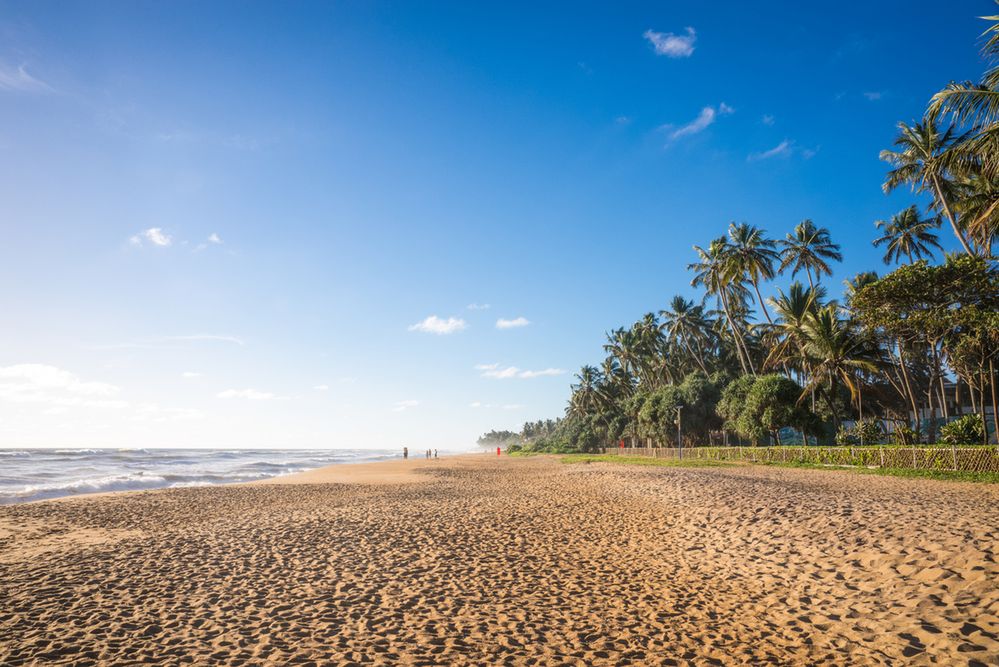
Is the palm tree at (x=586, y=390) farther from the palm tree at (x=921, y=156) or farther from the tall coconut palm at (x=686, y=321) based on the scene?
the palm tree at (x=921, y=156)

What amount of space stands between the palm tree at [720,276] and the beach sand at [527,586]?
1260 inches

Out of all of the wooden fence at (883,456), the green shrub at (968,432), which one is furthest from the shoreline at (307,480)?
the green shrub at (968,432)

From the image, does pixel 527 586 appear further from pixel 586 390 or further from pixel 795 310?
pixel 586 390

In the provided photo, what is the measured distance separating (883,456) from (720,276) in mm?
24922

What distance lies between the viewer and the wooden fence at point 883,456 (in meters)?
19.0

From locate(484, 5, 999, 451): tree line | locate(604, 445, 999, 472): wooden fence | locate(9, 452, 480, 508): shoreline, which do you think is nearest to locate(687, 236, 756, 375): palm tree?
locate(484, 5, 999, 451): tree line

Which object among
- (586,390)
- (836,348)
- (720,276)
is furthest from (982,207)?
(586,390)

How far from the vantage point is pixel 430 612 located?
717 cm

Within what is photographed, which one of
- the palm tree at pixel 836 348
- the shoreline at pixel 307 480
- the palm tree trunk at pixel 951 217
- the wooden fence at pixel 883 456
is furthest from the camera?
the palm tree at pixel 836 348

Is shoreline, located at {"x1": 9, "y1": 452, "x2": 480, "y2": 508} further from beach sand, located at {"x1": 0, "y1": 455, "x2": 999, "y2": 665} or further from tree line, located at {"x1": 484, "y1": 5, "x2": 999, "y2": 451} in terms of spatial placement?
tree line, located at {"x1": 484, "y1": 5, "x2": 999, "y2": 451}

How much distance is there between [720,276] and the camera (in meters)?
45.9

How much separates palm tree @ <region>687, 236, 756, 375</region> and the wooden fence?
12.5 meters

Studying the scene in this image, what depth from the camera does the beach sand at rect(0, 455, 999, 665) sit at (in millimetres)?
5945

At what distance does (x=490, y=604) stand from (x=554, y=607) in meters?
0.95
